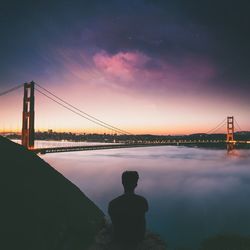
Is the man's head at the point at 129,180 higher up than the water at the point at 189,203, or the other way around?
the man's head at the point at 129,180

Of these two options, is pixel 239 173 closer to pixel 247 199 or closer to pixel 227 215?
pixel 247 199

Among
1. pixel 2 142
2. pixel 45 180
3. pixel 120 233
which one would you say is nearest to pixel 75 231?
pixel 45 180

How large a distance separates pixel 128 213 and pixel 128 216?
0.04 m

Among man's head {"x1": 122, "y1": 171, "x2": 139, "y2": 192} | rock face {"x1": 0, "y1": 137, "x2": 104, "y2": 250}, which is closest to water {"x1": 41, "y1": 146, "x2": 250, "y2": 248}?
rock face {"x1": 0, "y1": 137, "x2": 104, "y2": 250}

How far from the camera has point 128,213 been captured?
3.44m

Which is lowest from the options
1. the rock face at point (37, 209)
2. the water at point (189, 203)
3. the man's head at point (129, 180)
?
the water at point (189, 203)

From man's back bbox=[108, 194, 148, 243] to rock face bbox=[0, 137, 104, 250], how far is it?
585 centimetres

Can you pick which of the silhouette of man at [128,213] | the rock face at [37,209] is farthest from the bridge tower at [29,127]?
the silhouette of man at [128,213]

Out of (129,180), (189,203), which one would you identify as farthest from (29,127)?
(129,180)

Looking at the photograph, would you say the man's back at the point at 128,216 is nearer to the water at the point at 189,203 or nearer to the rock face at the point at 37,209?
the rock face at the point at 37,209

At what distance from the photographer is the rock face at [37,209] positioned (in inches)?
342

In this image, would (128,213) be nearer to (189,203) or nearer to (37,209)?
(37,209)

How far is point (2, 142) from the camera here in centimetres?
1357

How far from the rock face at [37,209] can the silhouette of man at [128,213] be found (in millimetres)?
5851
